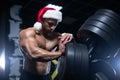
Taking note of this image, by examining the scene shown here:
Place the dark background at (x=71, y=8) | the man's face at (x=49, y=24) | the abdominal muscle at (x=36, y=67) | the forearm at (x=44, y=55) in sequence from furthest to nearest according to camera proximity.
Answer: the dark background at (x=71, y=8)
the abdominal muscle at (x=36, y=67)
the man's face at (x=49, y=24)
the forearm at (x=44, y=55)

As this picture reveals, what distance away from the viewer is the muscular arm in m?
2.47

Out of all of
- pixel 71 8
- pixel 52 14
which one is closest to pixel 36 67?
pixel 52 14

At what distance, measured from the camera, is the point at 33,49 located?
2.53 m

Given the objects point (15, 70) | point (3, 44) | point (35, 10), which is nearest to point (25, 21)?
point (35, 10)

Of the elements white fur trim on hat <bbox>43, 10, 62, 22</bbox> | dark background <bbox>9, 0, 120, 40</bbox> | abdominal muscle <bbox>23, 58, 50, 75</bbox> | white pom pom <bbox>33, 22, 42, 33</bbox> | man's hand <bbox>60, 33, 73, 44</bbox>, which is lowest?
dark background <bbox>9, 0, 120, 40</bbox>

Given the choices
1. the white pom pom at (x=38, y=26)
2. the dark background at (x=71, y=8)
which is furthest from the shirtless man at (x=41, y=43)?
the dark background at (x=71, y=8)

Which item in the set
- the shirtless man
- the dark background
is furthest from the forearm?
the dark background

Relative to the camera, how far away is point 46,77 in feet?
9.28

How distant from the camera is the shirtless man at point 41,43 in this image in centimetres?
251

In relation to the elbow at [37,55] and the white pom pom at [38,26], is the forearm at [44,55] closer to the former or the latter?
the elbow at [37,55]

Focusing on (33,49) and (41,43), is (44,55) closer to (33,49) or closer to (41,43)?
(33,49)

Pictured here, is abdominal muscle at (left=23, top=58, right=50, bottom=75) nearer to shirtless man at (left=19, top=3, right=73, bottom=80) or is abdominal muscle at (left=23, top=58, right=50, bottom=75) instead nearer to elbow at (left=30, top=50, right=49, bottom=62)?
shirtless man at (left=19, top=3, right=73, bottom=80)

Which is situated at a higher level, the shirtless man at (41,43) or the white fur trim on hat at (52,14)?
the white fur trim on hat at (52,14)

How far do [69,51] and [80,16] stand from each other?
16.5 ft
